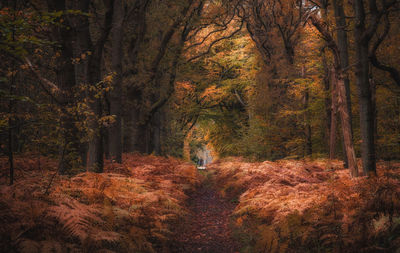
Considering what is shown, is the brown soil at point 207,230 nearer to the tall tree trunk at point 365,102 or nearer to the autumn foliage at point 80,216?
the autumn foliage at point 80,216

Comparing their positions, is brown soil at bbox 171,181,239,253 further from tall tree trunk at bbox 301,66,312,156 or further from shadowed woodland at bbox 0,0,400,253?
tall tree trunk at bbox 301,66,312,156

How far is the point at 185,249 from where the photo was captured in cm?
526

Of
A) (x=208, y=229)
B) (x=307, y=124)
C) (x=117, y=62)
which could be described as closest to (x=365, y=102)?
(x=208, y=229)

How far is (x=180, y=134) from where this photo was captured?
2405 centimetres

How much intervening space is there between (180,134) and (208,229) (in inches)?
696

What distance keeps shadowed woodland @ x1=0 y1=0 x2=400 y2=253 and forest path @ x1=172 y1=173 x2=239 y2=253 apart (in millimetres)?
59

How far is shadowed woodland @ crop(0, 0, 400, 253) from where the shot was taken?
4039 millimetres

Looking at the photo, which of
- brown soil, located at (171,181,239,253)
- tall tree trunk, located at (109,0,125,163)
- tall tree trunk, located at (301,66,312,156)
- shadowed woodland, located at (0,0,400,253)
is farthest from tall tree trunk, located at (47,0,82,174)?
tall tree trunk, located at (301,66,312,156)

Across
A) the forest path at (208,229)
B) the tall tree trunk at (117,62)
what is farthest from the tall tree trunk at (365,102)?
the tall tree trunk at (117,62)

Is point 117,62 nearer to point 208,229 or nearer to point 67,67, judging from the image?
point 67,67

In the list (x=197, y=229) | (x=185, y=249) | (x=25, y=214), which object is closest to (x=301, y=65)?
(x=197, y=229)

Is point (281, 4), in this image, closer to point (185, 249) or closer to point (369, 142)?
point (369, 142)

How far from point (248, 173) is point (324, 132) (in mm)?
8413

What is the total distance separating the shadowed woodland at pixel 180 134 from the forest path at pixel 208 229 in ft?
0.19
